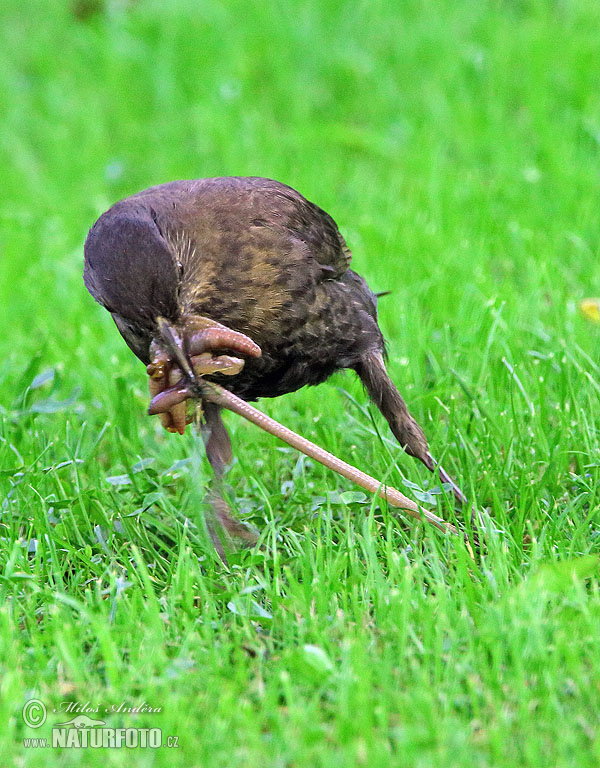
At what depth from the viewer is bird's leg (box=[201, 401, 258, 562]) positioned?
136 inches

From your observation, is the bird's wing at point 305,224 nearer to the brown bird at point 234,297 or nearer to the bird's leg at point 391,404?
the brown bird at point 234,297

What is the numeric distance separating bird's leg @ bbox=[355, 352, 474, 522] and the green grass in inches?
3.1

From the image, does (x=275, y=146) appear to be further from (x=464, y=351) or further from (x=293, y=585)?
(x=293, y=585)

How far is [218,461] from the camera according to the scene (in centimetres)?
386

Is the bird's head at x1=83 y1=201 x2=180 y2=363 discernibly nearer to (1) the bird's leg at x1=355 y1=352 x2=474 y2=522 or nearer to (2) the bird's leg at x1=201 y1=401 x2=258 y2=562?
(2) the bird's leg at x1=201 y1=401 x2=258 y2=562

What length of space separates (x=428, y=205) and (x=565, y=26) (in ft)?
8.60

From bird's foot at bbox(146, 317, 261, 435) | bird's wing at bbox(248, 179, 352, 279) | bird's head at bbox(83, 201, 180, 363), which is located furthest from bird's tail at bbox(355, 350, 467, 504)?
bird's head at bbox(83, 201, 180, 363)

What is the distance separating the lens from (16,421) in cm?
418

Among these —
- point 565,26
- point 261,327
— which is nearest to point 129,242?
point 261,327

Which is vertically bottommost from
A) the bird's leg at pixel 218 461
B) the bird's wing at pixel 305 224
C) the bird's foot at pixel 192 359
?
the bird's leg at pixel 218 461

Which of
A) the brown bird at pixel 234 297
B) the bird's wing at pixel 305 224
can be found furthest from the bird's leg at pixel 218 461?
the bird's wing at pixel 305 224

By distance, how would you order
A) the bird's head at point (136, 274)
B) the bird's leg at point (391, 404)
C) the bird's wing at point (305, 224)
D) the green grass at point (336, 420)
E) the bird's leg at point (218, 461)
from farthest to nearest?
the bird's leg at point (391, 404) < the bird's wing at point (305, 224) < the bird's leg at point (218, 461) < the bird's head at point (136, 274) < the green grass at point (336, 420)

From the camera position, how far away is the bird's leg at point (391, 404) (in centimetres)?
383

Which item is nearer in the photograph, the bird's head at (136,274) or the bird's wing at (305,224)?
the bird's head at (136,274)
